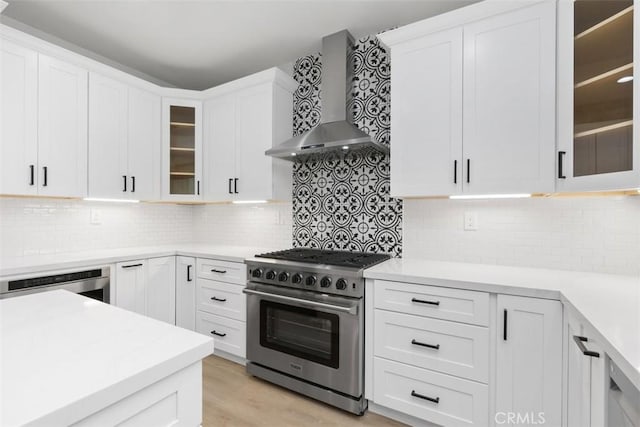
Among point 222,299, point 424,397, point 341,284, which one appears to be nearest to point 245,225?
point 222,299

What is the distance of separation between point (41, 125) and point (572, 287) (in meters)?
3.47

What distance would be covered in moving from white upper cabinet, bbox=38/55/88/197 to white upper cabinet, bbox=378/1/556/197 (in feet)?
7.80

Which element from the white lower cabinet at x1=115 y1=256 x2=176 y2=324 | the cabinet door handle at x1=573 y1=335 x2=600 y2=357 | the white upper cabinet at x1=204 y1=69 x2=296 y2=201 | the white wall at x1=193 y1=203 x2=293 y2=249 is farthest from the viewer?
the white wall at x1=193 y1=203 x2=293 y2=249

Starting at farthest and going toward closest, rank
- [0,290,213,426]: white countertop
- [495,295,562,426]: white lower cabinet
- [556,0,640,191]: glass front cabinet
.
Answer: [495,295,562,426]: white lower cabinet, [556,0,640,191]: glass front cabinet, [0,290,213,426]: white countertop

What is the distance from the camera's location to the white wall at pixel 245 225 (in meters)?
3.13

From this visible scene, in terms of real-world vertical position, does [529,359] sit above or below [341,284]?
below

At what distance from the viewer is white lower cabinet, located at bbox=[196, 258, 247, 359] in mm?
2592

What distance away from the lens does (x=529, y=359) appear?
158 centimetres

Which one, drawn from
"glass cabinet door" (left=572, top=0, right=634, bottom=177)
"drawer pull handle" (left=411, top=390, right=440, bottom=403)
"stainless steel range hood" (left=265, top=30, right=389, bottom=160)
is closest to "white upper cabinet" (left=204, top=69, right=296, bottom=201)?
"stainless steel range hood" (left=265, top=30, right=389, bottom=160)

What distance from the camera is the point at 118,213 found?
10.2 feet

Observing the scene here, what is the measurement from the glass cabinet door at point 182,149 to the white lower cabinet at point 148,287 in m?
0.76

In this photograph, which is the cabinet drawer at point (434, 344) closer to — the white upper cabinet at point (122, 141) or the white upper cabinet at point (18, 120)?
the white upper cabinet at point (122, 141)

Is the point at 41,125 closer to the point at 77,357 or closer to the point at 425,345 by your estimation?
the point at 77,357

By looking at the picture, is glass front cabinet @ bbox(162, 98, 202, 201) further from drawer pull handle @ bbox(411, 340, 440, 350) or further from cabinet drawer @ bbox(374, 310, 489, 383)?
drawer pull handle @ bbox(411, 340, 440, 350)
